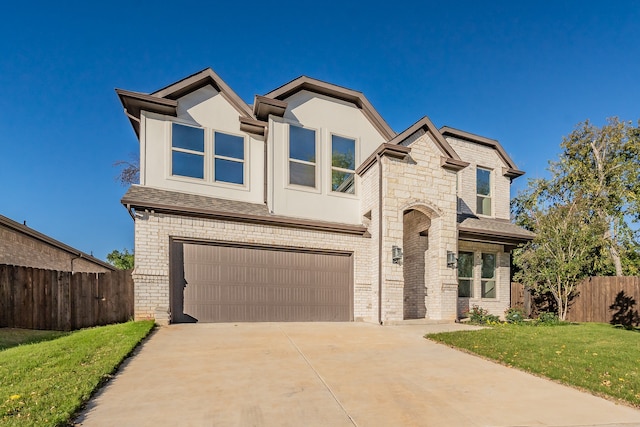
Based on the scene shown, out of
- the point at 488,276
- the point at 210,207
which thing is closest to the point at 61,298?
the point at 210,207

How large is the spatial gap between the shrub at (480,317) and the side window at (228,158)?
9010mm

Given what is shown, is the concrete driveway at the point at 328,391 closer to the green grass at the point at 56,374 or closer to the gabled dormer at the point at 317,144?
the green grass at the point at 56,374

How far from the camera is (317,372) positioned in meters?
5.19

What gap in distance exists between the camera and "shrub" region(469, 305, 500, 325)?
1181cm

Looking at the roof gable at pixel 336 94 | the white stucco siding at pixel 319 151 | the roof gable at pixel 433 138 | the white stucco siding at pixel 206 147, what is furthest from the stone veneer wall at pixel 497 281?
the white stucco siding at pixel 206 147

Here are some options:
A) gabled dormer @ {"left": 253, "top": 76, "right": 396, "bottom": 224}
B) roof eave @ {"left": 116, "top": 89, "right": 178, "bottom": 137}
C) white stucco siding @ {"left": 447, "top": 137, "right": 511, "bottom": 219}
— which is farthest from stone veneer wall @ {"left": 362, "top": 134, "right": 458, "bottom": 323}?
roof eave @ {"left": 116, "top": 89, "right": 178, "bottom": 137}

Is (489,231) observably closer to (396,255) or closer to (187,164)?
(396,255)

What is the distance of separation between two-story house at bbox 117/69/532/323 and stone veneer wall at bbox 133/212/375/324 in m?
0.03

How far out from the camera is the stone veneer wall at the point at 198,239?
9672mm

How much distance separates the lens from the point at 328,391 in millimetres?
4367

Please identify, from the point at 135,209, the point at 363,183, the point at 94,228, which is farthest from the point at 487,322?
the point at 94,228

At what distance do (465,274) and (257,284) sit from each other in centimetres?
797

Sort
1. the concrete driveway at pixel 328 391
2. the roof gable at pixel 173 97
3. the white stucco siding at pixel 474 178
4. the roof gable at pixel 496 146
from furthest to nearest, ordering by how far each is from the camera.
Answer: the roof gable at pixel 496 146
the white stucco siding at pixel 474 178
the roof gable at pixel 173 97
the concrete driveway at pixel 328 391

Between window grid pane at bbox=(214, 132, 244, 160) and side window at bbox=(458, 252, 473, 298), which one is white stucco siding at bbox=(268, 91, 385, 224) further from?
side window at bbox=(458, 252, 473, 298)
